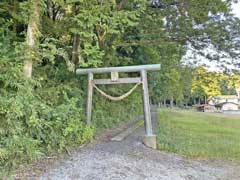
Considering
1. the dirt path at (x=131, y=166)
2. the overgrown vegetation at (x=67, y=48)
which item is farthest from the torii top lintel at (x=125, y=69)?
the dirt path at (x=131, y=166)

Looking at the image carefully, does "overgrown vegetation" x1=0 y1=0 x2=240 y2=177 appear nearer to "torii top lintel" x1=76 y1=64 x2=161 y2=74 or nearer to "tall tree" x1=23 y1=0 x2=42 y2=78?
"tall tree" x1=23 y1=0 x2=42 y2=78

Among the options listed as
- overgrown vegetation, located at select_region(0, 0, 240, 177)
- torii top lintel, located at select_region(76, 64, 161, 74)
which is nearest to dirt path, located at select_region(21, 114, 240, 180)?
overgrown vegetation, located at select_region(0, 0, 240, 177)

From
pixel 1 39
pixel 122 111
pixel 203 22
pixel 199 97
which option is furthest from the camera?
pixel 199 97

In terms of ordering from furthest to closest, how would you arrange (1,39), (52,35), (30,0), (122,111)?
1. (122,111)
2. (52,35)
3. (1,39)
4. (30,0)

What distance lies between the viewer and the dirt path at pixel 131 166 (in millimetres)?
4840

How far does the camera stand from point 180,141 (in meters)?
8.88

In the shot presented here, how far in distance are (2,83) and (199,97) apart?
5054 cm

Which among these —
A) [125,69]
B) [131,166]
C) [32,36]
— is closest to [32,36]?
[32,36]

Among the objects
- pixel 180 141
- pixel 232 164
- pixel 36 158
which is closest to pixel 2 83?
pixel 36 158

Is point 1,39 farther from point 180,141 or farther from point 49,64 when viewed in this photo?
point 180,141

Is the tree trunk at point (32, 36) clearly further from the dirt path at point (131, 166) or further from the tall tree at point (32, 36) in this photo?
the dirt path at point (131, 166)

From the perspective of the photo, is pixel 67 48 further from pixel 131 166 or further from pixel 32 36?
pixel 131 166

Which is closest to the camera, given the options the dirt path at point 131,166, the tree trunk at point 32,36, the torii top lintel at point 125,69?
the dirt path at point 131,166

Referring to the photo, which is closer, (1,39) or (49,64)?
(1,39)
